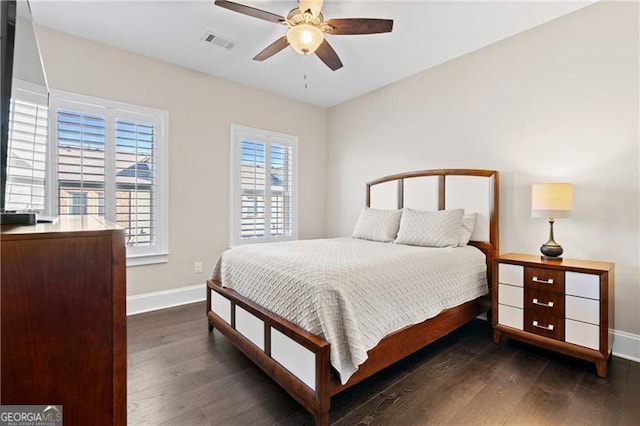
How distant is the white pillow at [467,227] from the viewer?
122 inches

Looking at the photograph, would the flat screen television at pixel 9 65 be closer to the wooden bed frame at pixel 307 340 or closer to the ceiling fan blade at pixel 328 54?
the wooden bed frame at pixel 307 340

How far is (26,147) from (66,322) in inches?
35.5

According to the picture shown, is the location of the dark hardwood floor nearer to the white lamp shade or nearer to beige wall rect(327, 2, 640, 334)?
beige wall rect(327, 2, 640, 334)

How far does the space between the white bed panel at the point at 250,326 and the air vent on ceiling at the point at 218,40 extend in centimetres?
263

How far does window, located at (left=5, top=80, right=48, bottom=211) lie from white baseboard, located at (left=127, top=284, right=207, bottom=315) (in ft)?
7.07

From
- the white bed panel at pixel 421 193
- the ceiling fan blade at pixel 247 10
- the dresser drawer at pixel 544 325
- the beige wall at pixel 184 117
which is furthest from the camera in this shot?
the white bed panel at pixel 421 193

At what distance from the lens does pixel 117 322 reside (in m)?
0.89

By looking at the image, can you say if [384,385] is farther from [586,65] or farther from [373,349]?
[586,65]

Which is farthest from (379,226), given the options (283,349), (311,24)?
(311,24)

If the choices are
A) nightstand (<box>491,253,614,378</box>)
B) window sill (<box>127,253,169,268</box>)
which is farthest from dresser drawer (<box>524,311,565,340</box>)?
window sill (<box>127,253,169,268</box>)

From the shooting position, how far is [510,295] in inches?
101

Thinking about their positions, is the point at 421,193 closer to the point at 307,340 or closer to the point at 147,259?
the point at 307,340

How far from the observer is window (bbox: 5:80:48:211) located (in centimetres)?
114

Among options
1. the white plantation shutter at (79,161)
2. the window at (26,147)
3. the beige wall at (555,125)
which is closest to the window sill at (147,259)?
the white plantation shutter at (79,161)
